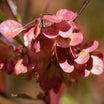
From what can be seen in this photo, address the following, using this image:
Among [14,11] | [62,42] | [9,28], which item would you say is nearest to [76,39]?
[62,42]

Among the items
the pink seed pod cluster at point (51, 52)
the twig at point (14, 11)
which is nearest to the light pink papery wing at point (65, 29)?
the pink seed pod cluster at point (51, 52)

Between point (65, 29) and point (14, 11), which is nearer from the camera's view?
point (65, 29)

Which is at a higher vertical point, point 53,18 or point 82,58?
point 53,18

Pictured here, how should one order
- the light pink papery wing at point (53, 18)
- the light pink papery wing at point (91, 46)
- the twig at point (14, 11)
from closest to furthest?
the light pink papery wing at point (53, 18) < the light pink papery wing at point (91, 46) < the twig at point (14, 11)

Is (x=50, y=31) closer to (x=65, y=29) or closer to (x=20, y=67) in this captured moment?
(x=65, y=29)

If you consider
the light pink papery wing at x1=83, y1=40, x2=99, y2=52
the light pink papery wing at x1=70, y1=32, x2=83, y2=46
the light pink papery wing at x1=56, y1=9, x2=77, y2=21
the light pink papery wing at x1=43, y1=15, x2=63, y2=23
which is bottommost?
the light pink papery wing at x1=83, y1=40, x2=99, y2=52

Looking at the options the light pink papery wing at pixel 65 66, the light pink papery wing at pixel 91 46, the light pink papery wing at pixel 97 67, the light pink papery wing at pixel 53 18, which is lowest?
the light pink papery wing at pixel 97 67

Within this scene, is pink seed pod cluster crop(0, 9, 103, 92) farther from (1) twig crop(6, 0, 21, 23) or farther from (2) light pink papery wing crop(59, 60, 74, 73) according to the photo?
(1) twig crop(6, 0, 21, 23)

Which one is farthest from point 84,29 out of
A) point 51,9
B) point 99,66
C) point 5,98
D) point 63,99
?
point 99,66

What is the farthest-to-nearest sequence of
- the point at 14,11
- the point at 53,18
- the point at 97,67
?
1. the point at 14,11
2. the point at 97,67
3. the point at 53,18

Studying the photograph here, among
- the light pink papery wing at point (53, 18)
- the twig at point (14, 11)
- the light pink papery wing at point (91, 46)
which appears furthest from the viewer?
the twig at point (14, 11)

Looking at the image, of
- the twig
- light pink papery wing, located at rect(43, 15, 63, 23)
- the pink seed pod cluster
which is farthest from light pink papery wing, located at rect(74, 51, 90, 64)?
the twig

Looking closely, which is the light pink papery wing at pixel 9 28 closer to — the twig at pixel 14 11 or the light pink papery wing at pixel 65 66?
the light pink papery wing at pixel 65 66
